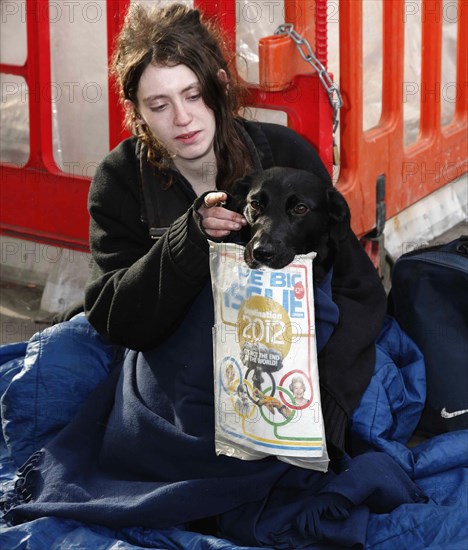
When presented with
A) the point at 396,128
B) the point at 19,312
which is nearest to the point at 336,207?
the point at 396,128

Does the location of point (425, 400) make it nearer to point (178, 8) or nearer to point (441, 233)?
point (178, 8)

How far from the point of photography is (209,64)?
2.76 meters

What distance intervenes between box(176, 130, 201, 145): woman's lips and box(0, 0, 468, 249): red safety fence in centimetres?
77

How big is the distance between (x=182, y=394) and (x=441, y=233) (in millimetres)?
2338

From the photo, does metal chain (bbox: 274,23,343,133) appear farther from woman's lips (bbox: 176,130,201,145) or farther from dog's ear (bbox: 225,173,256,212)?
dog's ear (bbox: 225,173,256,212)

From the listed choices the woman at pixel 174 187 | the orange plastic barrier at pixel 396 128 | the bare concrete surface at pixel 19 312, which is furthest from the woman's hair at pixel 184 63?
the bare concrete surface at pixel 19 312

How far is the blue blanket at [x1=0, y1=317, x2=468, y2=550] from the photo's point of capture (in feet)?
8.01

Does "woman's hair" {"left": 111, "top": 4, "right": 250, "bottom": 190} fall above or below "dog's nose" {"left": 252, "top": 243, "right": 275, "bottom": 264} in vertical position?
above

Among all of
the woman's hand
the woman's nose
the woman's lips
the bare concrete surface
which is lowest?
the bare concrete surface

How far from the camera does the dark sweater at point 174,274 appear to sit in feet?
8.20

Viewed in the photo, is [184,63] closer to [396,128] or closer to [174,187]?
[174,187]

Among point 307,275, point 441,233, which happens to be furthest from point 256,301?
point 441,233

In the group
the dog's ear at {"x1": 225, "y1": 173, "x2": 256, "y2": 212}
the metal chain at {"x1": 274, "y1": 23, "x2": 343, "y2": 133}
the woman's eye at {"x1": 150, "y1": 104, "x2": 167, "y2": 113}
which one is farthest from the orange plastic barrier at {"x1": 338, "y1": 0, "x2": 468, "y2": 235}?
the dog's ear at {"x1": 225, "y1": 173, "x2": 256, "y2": 212}

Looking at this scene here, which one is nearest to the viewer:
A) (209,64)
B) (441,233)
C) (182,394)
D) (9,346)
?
(182,394)
